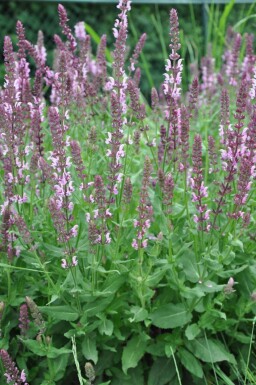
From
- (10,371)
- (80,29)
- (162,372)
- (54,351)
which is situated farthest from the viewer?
(80,29)

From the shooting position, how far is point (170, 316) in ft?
11.0

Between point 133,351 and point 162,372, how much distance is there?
0.24 meters

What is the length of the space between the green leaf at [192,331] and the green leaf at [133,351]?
22cm

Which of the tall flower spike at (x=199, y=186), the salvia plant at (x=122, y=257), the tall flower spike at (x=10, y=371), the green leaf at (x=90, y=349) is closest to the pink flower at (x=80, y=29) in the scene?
the salvia plant at (x=122, y=257)

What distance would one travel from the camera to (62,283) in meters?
3.34

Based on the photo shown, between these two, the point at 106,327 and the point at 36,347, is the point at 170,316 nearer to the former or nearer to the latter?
the point at 106,327

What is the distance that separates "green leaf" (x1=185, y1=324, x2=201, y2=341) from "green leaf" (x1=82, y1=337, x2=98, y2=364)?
1.54 ft

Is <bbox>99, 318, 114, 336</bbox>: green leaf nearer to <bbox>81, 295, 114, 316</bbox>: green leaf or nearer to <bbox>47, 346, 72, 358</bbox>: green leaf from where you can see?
<bbox>81, 295, 114, 316</bbox>: green leaf

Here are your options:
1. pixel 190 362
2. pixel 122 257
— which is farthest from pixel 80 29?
pixel 190 362

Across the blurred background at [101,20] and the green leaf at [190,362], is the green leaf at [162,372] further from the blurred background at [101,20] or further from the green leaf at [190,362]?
the blurred background at [101,20]

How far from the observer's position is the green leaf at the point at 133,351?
330 cm

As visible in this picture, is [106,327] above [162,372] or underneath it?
above

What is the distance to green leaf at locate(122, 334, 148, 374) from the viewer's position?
3.30m

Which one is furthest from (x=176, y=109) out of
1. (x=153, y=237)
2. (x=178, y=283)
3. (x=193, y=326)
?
(x=193, y=326)
